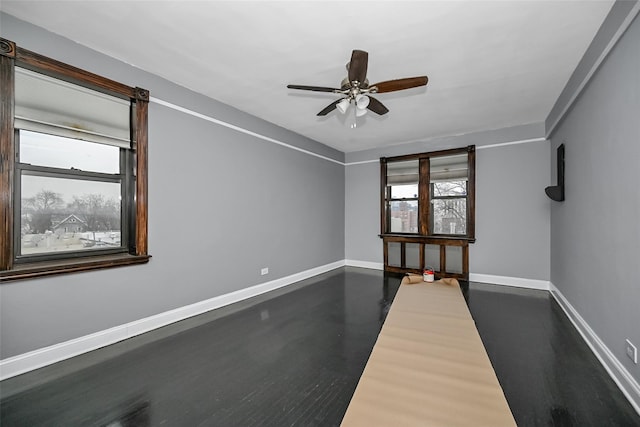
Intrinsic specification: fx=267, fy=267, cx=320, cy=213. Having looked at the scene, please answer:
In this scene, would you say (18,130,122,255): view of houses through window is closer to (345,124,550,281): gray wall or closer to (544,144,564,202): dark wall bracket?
(345,124,550,281): gray wall

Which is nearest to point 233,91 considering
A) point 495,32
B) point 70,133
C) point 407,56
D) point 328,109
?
point 328,109

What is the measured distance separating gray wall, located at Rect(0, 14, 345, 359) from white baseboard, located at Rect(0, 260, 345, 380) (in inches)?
2.4

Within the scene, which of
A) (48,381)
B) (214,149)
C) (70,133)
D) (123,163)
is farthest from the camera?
(214,149)

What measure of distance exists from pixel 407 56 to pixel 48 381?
4.21 m

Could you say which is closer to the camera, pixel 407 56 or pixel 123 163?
pixel 407 56

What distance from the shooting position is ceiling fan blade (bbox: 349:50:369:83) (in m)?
2.04

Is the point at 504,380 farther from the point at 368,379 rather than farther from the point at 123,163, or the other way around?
the point at 123,163

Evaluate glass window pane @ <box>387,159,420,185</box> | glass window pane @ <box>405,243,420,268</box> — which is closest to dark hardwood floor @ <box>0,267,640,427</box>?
glass window pane @ <box>405,243,420,268</box>

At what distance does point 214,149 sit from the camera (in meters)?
3.69

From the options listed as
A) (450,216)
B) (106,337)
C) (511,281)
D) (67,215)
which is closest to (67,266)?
(67,215)

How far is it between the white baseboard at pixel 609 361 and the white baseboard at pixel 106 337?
399 centimetres

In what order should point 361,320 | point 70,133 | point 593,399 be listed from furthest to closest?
point 361,320
point 70,133
point 593,399

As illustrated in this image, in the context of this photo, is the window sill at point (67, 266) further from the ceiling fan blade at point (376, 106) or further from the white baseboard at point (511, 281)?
the white baseboard at point (511, 281)

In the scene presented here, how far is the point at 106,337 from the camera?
2648mm
